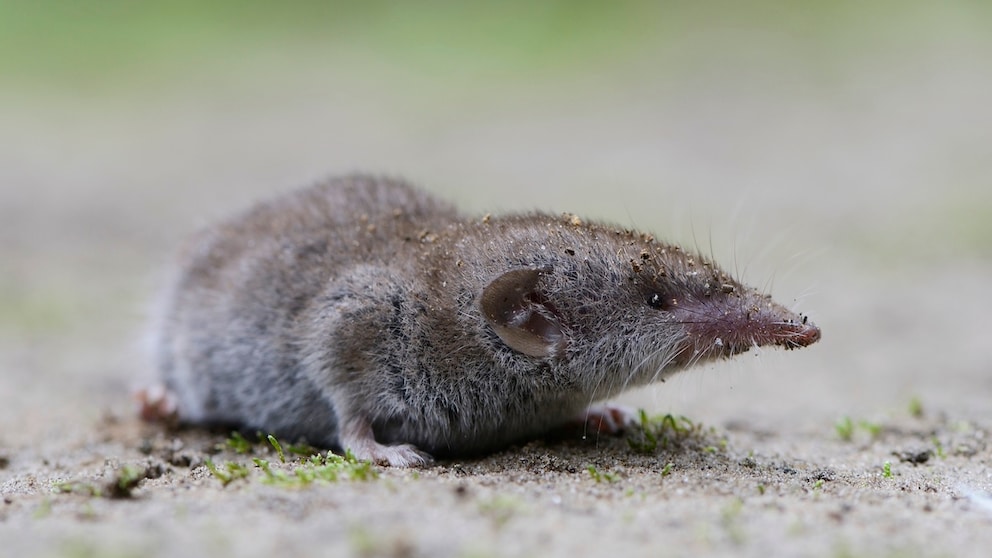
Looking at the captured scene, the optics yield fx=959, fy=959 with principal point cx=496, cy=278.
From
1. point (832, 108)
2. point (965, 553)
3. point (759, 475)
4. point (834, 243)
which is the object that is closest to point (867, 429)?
point (759, 475)

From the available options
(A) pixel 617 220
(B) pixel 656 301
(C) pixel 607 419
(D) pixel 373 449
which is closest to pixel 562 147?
(A) pixel 617 220

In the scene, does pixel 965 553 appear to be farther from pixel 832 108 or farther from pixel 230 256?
pixel 832 108

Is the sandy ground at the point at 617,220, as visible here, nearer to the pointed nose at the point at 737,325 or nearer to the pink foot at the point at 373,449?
the pink foot at the point at 373,449

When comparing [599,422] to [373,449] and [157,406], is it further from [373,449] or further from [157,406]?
[157,406]

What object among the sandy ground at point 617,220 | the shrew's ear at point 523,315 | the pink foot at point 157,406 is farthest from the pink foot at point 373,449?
the pink foot at point 157,406

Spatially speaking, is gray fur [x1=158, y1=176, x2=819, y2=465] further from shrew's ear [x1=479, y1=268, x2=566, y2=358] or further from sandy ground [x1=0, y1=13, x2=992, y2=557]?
sandy ground [x1=0, y1=13, x2=992, y2=557]
